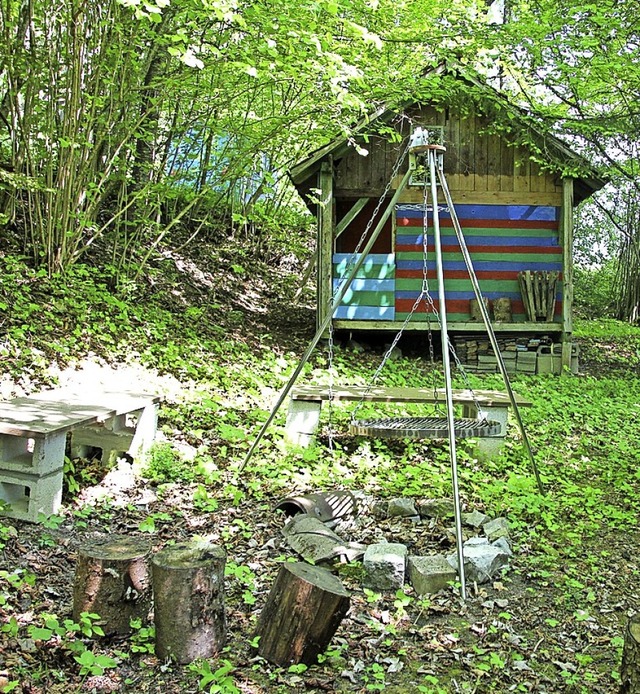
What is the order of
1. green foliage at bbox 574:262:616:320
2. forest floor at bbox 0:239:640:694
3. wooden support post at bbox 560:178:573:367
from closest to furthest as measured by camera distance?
forest floor at bbox 0:239:640:694 → wooden support post at bbox 560:178:573:367 → green foliage at bbox 574:262:616:320

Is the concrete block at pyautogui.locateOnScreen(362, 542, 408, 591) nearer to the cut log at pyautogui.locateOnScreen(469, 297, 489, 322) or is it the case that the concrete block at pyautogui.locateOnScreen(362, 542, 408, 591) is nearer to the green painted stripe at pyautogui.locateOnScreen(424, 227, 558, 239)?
the cut log at pyautogui.locateOnScreen(469, 297, 489, 322)

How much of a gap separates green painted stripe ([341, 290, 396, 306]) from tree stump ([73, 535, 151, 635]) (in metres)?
8.57

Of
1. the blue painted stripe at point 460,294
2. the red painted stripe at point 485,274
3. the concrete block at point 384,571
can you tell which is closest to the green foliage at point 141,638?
the concrete block at point 384,571

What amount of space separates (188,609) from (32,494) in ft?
5.57

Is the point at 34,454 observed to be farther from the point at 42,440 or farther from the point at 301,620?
the point at 301,620

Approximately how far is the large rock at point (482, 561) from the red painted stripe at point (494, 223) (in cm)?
818

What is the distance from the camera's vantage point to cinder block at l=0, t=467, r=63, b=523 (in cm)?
421

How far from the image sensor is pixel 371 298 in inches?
455

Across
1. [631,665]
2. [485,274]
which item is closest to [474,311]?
[485,274]

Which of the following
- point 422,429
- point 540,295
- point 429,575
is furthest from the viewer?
point 540,295

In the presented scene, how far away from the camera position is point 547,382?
10242mm

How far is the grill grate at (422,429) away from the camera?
4941 mm

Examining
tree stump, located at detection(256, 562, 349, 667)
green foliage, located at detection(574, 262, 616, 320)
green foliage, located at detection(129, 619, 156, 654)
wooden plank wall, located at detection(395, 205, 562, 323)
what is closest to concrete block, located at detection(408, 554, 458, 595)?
tree stump, located at detection(256, 562, 349, 667)

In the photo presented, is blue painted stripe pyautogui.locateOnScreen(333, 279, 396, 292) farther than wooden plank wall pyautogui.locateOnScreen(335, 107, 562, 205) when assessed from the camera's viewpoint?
Yes
